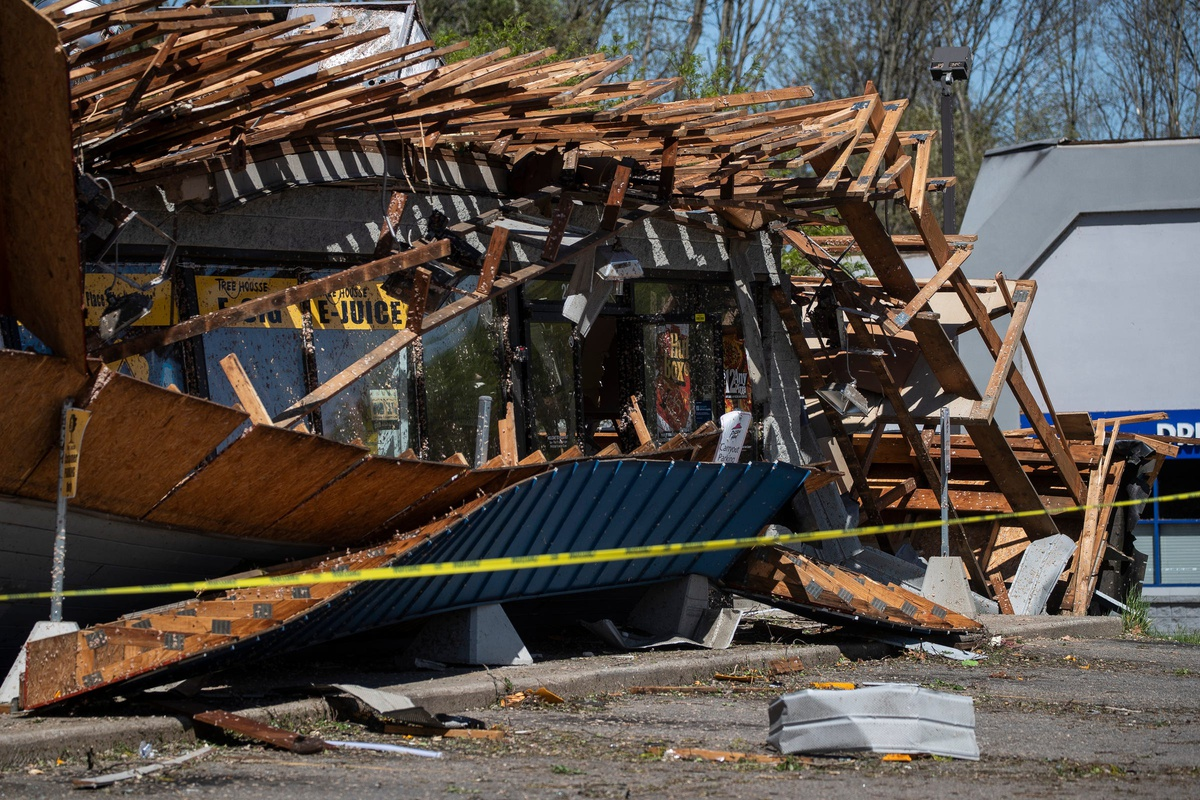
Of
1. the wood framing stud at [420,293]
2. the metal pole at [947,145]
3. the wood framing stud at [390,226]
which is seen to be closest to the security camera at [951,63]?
the metal pole at [947,145]

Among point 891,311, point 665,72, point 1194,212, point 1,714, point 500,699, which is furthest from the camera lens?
point 665,72

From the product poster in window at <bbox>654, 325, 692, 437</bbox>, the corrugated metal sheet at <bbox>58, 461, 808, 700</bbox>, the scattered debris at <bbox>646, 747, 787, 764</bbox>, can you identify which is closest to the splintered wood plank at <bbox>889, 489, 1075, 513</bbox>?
the product poster in window at <bbox>654, 325, 692, 437</bbox>

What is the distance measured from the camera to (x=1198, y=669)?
34.7 feet

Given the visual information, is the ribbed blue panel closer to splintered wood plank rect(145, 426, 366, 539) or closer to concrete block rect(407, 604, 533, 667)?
concrete block rect(407, 604, 533, 667)

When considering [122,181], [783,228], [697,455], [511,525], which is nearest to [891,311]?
[783,228]

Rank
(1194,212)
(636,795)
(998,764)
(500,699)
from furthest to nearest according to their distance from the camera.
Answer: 1. (1194,212)
2. (500,699)
3. (998,764)
4. (636,795)

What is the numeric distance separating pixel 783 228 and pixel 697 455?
418 centimetres

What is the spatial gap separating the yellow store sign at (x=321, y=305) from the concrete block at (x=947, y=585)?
16.5 feet

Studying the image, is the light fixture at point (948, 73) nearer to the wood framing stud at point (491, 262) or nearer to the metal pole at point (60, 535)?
the wood framing stud at point (491, 262)

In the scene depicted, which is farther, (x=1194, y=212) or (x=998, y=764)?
(x=1194, y=212)

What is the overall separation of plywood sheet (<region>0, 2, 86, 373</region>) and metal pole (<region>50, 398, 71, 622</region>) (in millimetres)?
291

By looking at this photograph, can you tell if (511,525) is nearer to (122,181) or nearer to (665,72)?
(122,181)

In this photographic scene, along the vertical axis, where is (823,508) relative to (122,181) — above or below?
below

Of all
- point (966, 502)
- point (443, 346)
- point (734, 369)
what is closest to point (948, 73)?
point (966, 502)
